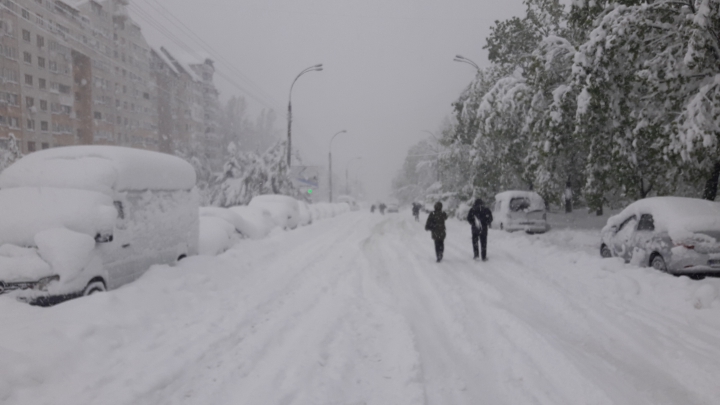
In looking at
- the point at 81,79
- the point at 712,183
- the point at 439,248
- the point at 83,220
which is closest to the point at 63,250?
the point at 83,220

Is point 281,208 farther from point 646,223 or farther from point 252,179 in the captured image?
point 252,179

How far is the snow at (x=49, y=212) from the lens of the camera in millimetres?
5617

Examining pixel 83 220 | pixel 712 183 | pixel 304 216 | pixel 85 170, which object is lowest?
pixel 304 216

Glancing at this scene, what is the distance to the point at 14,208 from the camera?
589 cm

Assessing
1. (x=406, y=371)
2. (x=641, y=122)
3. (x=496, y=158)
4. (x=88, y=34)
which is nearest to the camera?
(x=406, y=371)

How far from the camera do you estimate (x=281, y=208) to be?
20219 mm

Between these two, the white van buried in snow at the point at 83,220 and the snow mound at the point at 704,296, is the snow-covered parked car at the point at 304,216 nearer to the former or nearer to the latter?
the white van buried in snow at the point at 83,220

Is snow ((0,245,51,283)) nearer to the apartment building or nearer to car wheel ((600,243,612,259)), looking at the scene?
car wheel ((600,243,612,259))

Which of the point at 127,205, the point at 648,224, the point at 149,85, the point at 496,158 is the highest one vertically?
the point at 149,85

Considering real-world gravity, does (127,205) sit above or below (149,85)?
below

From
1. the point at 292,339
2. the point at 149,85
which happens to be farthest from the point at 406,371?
the point at 149,85

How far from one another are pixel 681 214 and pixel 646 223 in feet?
2.94

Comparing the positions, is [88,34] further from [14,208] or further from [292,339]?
[292,339]

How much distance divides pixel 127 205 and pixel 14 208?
152 centimetres
